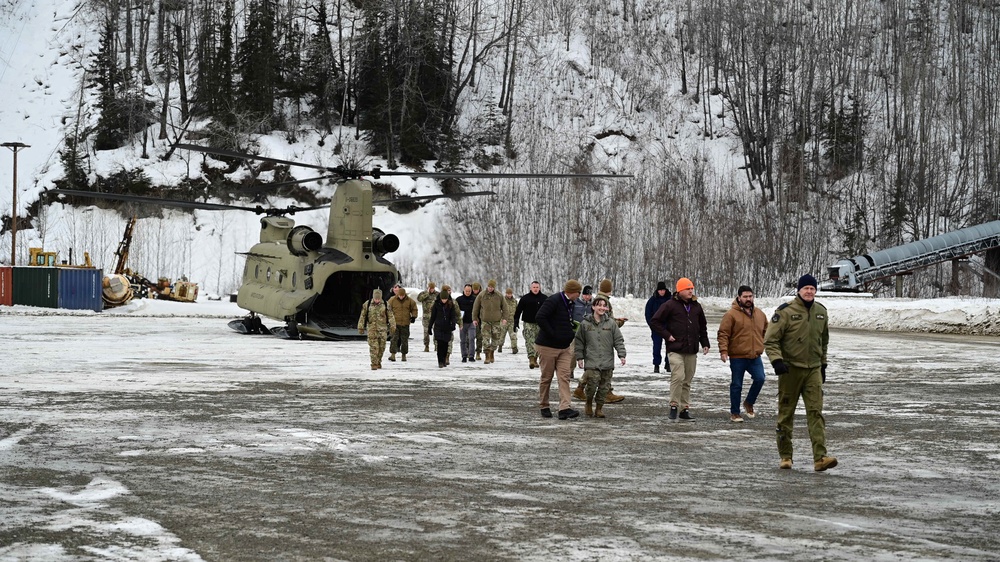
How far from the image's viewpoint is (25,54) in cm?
7481

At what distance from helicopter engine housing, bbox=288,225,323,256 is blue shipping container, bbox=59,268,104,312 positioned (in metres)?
21.9

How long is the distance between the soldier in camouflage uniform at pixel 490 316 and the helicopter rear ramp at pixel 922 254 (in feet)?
115

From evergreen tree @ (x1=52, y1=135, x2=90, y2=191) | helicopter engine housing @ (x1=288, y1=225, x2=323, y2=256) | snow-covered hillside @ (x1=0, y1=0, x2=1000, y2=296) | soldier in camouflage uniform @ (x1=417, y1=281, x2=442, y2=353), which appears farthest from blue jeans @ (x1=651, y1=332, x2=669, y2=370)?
evergreen tree @ (x1=52, y1=135, x2=90, y2=191)

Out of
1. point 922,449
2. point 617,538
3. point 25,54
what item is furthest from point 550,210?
point 617,538

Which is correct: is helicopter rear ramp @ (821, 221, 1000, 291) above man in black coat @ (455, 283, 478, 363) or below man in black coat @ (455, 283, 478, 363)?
above

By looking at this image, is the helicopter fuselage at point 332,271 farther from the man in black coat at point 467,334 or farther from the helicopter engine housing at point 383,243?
the man in black coat at point 467,334

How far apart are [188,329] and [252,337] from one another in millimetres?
4179

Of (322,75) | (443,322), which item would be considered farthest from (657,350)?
(322,75)

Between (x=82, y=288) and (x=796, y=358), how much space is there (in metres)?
43.3

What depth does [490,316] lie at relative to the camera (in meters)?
21.3

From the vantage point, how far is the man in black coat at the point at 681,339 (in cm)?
1282

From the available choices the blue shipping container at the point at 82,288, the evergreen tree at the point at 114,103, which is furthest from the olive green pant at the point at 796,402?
the evergreen tree at the point at 114,103

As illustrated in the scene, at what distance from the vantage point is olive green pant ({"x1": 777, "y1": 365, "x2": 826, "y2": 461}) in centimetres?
916

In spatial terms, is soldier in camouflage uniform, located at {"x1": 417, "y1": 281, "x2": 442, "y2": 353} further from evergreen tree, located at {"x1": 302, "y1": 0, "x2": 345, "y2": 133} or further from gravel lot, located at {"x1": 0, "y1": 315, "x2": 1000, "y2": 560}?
evergreen tree, located at {"x1": 302, "y1": 0, "x2": 345, "y2": 133}
